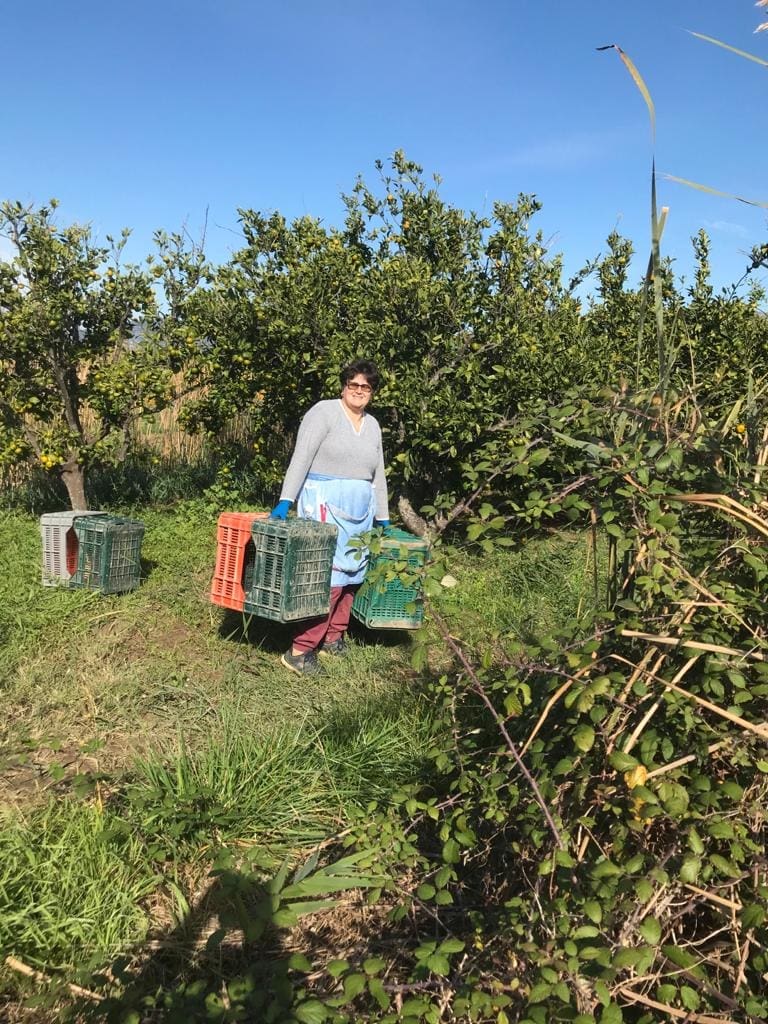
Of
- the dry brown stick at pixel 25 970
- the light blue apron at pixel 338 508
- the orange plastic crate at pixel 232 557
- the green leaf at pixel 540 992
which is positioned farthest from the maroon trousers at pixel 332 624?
the green leaf at pixel 540 992

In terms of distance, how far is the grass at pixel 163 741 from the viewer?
6.96 ft

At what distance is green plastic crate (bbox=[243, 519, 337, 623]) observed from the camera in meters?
3.68

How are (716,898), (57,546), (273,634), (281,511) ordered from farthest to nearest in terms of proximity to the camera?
(57,546)
(273,634)
(281,511)
(716,898)

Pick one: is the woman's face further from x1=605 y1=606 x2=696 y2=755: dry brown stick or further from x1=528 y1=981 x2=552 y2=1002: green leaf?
x1=528 y1=981 x2=552 y2=1002: green leaf

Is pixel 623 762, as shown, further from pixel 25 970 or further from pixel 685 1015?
pixel 25 970

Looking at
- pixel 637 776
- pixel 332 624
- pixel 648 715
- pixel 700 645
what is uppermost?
pixel 700 645

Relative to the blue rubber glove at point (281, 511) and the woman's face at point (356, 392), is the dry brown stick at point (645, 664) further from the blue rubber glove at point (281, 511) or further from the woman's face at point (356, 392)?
the woman's face at point (356, 392)

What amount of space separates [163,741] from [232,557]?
1.22 m

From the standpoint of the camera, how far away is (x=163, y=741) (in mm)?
3086

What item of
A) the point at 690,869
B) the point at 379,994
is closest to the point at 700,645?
the point at 690,869

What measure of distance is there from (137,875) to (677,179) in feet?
7.47

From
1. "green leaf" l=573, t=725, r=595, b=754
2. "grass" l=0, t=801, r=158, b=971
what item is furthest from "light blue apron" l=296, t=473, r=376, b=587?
"green leaf" l=573, t=725, r=595, b=754

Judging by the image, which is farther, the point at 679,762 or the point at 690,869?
the point at 679,762

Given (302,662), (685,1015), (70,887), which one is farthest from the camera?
(302,662)
